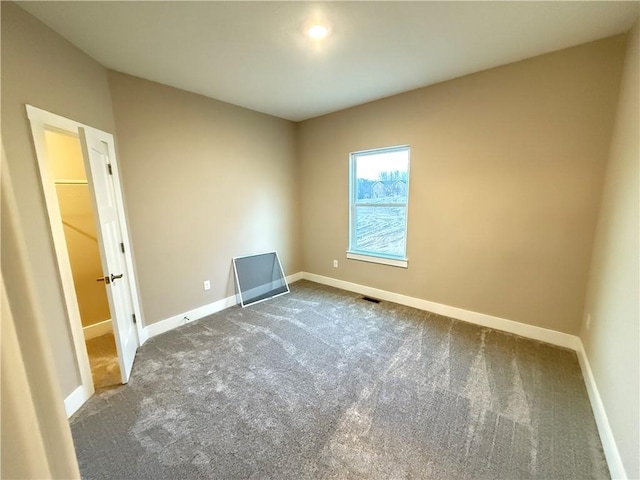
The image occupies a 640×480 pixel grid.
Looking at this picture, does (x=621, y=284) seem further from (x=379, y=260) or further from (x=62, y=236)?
(x=62, y=236)

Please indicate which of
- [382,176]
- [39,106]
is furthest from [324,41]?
[39,106]

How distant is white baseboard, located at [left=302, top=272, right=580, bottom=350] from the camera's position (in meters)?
2.44

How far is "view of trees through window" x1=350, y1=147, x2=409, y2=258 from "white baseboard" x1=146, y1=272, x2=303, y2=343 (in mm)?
1888

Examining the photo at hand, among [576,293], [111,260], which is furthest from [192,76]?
[576,293]

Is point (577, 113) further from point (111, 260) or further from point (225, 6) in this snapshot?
point (111, 260)

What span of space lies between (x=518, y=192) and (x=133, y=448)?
3520 millimetres

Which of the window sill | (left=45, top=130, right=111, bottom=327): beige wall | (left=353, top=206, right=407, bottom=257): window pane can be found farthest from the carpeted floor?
(left=353, top=206, right=407, bottom=257): window pane

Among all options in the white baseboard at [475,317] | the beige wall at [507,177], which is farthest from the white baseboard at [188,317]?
the beige wall at [507,177]

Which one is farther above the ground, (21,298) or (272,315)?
(21,298)

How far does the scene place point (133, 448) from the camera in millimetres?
1549

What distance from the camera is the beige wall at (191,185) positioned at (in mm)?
2598

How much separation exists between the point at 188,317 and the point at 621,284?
371 centimetres

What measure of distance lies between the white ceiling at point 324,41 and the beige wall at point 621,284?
582 mm

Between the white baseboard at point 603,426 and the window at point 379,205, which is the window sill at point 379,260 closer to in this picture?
the window at point 379,205
